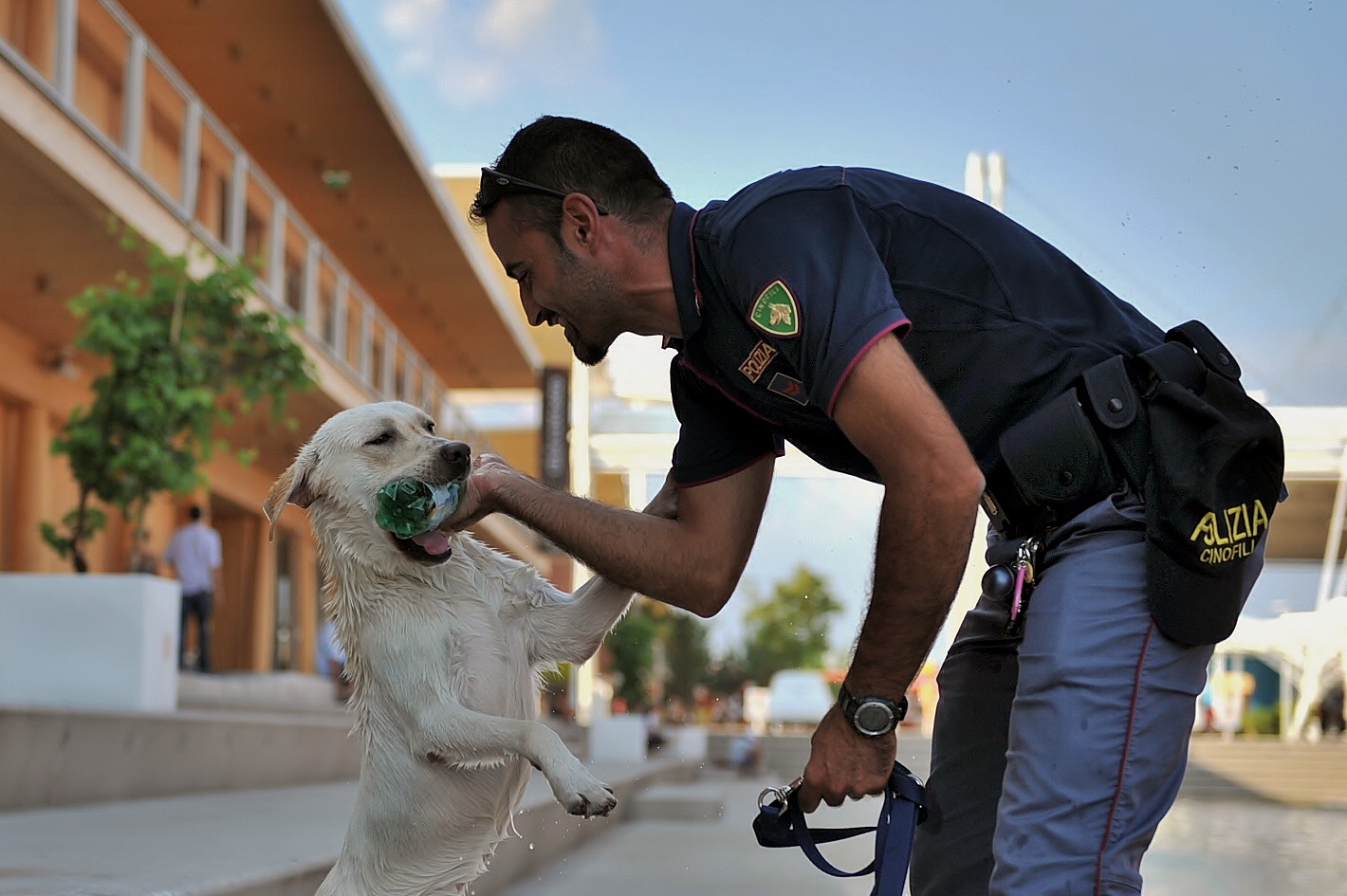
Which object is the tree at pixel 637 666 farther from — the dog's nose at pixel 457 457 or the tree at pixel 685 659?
the tree at pixel 685 659

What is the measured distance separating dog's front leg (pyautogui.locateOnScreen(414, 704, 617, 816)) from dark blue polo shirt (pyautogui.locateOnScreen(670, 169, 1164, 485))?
69cm

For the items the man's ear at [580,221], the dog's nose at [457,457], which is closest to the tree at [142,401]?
the dog's nose at [457,457]

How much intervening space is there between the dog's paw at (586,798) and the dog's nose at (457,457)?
2.41ft

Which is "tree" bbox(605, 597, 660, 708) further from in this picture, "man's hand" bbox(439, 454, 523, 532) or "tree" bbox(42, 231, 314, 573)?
"man's hand" bbox(439, 454, 523, 532)

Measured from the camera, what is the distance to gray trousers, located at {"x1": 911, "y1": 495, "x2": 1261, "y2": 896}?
2.16 meters

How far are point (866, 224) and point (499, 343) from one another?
29651 millimetres

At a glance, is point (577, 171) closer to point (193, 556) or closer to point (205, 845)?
point (205, 845)

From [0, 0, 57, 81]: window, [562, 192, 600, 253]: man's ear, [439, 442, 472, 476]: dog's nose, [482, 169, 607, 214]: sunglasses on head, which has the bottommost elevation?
[439, 442, 472, 476]: dog's nose

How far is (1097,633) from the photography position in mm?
2221

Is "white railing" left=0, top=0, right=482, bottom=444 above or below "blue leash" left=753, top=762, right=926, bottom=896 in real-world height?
above

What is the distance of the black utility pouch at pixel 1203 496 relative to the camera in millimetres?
2191

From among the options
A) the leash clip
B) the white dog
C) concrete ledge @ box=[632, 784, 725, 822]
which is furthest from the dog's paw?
concrete ledge @ box=[632, 784, 725, 822]

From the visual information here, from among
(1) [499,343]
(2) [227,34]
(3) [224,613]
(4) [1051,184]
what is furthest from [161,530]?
(4) [1051,184]

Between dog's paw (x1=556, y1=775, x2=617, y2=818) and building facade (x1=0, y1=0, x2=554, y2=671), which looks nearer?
dog's paw (x1=556, y1=775, x2=617, y2=818)
